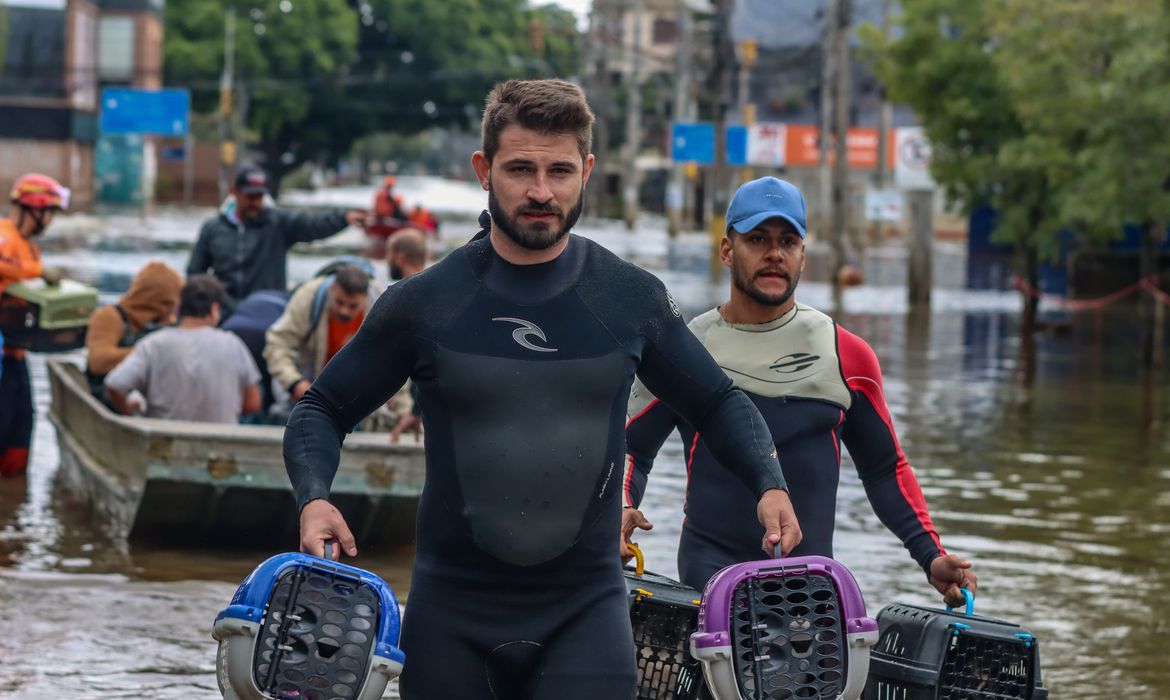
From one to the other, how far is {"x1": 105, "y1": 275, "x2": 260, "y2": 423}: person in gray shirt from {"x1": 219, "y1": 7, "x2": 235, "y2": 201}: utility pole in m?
74.7

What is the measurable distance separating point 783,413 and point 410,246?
6371 millimetres

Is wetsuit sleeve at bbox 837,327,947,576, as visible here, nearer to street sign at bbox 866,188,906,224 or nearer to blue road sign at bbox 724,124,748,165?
street sign at bbox 866,188,906,224

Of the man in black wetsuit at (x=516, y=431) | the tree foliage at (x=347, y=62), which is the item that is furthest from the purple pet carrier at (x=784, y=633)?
the tree foliage at (x=347, y=62)

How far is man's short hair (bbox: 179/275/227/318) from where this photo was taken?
11109 millimetres

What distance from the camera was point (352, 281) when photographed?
35.3 ft


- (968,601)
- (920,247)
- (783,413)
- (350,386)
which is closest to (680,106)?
(920,247)

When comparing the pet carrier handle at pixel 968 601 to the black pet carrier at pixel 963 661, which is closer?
the black pet carrier at pixel 963 661

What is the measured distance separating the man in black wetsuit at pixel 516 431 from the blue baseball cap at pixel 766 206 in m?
1.28

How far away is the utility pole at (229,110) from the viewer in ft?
285

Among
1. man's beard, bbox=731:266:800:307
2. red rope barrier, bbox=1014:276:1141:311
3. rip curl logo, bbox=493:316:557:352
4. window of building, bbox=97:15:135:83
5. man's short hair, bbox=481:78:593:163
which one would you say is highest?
window of building, bbox=97:15:135:83

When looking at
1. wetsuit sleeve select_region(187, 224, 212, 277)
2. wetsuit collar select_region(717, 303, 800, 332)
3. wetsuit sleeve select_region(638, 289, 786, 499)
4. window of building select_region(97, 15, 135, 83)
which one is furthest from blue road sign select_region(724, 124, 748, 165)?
wetsuit sleeve select_region(638, 289, 786, 499)

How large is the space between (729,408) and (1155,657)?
5.50 meters

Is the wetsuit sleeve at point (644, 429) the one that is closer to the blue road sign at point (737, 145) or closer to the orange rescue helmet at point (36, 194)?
the orange rescue helmet at point (36, 194)

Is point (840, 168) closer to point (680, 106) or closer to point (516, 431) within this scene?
point (680, 106)
